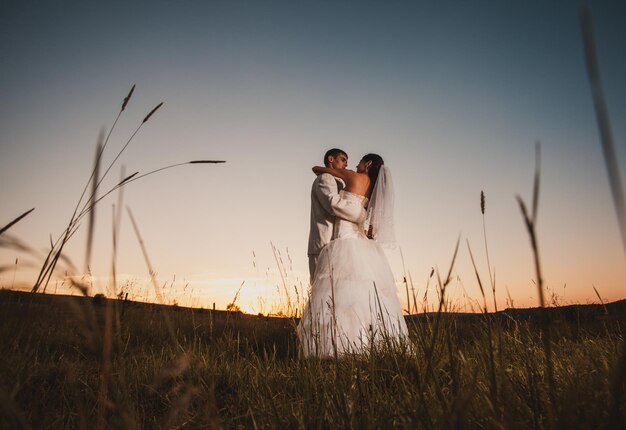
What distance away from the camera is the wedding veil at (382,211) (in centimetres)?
502

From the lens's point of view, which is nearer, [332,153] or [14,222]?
[14,222]

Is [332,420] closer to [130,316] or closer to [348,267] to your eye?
[348,267]

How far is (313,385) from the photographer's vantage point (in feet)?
6.40

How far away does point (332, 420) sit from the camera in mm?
1291

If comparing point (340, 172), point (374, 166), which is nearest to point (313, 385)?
point (340, 172)

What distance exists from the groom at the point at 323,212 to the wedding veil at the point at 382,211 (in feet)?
1.16

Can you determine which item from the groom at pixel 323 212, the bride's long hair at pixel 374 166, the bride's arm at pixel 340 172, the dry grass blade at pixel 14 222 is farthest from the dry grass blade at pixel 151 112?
the bride's long hair at pixel 374 166

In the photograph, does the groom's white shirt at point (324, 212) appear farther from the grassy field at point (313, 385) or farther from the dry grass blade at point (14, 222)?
the dry grass blade at point (14, 222)

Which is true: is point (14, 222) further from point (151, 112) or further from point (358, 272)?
point (358, 272)

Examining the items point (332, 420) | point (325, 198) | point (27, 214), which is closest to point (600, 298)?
point (332, 420)

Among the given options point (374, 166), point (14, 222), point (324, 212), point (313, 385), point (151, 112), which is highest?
point (374, 166)

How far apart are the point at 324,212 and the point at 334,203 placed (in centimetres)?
32

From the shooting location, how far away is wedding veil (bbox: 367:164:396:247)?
502 centimetres

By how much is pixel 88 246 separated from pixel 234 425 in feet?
4.44
